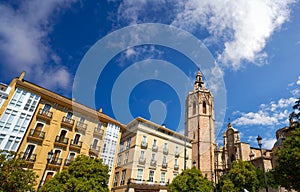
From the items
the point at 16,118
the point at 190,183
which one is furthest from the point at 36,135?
the point at 190,183

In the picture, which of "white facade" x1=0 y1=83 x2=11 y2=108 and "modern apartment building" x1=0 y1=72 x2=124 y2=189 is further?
"white facade" x1=0 y1=83 x2=11 y2=108

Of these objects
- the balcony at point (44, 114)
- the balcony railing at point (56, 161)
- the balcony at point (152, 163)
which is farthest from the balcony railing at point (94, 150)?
the balcony at point (152, 163)

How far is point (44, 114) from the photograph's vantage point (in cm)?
1970

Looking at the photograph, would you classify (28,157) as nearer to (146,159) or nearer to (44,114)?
(44,114)

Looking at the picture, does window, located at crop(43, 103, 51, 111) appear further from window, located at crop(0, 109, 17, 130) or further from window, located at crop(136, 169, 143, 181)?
window, located at crop(136, 169, 143, 181)

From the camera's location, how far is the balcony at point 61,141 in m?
19.6

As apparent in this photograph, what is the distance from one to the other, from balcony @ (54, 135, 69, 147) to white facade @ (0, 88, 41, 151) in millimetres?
3134

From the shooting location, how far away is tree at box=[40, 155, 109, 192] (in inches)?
522

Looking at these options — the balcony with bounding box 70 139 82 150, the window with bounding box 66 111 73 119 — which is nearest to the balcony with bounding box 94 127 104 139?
the balcony with bounding box 70 139 82 150

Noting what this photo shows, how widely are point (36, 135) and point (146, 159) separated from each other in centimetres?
1379

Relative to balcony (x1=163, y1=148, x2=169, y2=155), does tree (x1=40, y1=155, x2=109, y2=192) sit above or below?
below

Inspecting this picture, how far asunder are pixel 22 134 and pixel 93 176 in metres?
8.83

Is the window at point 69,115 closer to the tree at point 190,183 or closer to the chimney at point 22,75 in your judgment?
the chimney at point 22,75

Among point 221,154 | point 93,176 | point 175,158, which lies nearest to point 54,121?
point 93,176
